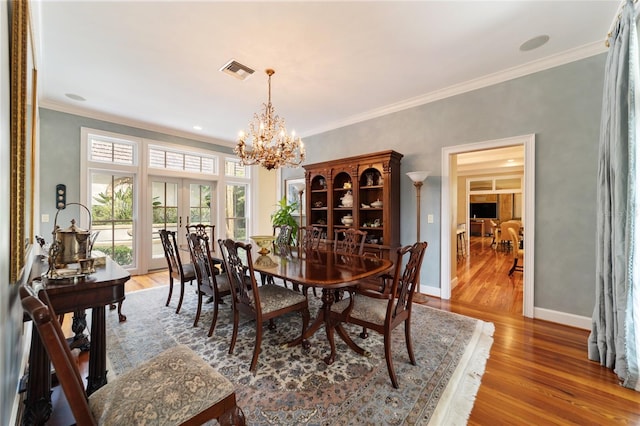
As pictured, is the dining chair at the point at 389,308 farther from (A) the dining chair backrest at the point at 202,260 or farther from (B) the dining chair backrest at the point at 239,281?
(A) the dining chair backrest at the point at 202,260

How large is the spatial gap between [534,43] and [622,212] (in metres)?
1.82

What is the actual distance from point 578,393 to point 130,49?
185 inches

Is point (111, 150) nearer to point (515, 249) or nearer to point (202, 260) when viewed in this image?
point (202, 260)

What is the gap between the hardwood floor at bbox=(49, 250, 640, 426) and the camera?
1.51 m

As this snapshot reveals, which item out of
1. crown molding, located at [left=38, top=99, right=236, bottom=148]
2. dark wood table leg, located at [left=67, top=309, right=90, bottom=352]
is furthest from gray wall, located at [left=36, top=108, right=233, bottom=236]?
dark wood table leg, located at [left=67, top=309, right=90, bottom=352]

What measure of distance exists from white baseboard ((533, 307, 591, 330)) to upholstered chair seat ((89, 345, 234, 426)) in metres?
3.36

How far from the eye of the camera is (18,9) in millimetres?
1199

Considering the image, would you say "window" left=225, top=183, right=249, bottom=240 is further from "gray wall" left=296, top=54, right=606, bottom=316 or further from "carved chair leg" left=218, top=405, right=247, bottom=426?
"carved chair leg" left=218, top=405, right=247, bottom=426

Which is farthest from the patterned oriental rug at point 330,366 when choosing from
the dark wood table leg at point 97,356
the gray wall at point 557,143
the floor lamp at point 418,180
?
the floor lamp at point 418,180

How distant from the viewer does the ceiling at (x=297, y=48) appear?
6.86ft

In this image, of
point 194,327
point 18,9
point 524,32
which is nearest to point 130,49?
point 18,9

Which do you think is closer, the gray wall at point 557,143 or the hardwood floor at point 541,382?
the hardwood floor at point 541,382

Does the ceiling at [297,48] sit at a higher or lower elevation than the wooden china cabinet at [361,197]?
higher

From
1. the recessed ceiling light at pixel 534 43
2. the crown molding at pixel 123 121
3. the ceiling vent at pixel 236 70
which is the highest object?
the recessed ceiling light at pixel 534 43
